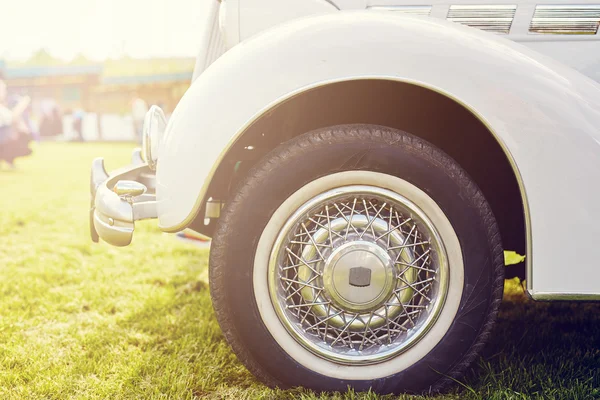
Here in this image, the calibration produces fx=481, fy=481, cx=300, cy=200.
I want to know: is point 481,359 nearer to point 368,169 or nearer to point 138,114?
point 368,169

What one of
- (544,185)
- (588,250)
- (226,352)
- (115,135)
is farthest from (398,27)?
(115,135)

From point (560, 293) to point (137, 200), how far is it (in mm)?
1431

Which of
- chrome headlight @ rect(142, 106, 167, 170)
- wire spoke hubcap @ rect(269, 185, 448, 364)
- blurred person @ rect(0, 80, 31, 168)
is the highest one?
chrome headlight @ rect(142, 106, 167, 170)

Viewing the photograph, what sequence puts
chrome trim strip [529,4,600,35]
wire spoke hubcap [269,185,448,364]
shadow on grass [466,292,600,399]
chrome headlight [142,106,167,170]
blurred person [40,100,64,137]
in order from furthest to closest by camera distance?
blurred person [40,100,64,137] < chrome headlight [142,106,167,170] < chrome trim strip [529,4,600,35] < shadow on grass [466,292,600,399] < wire spoke hubcap [269,185,448,364]

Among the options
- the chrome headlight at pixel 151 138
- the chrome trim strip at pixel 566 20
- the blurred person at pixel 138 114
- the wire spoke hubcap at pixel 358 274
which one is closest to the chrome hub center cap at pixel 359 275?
the wire spoke hubcap at pixel 358 274

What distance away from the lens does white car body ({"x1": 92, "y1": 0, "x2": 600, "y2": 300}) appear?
4.48 ft

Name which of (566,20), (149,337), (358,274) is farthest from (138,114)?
(358,274)

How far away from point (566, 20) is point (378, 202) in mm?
1010

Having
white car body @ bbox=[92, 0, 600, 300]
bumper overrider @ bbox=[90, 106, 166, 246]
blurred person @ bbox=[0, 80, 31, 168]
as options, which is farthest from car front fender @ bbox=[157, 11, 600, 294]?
blurred person @ bbox=[0, 80, 31, 168]

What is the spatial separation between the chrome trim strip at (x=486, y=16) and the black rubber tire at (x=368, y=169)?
652 mm

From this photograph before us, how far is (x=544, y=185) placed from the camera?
1.37 m

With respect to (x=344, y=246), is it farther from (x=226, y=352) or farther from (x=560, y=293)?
(x=226, y=352)

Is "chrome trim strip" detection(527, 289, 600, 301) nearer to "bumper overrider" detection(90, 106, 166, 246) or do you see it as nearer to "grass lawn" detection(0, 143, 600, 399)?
"grass lawn" detection(0, 143, 600, 399)

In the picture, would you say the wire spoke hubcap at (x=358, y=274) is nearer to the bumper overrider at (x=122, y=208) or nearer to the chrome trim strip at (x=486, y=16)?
the bumper overrider at (x=122, y=208)
